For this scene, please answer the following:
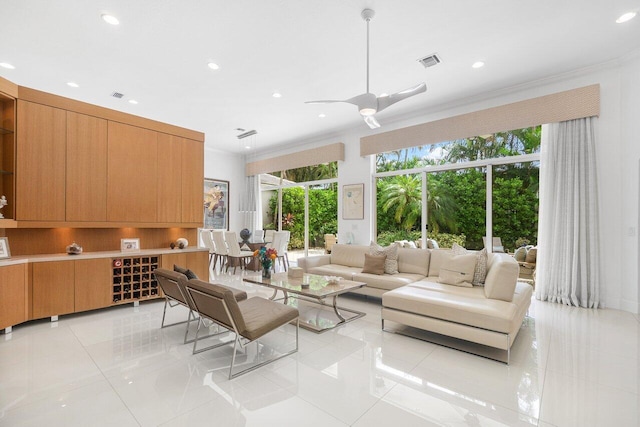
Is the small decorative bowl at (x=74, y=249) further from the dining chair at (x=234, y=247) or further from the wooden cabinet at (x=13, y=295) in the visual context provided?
the dining chair at (x=234, y=247)

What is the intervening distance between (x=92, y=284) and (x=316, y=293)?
9.91ft

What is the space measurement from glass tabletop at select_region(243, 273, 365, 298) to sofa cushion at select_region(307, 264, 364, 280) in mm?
619

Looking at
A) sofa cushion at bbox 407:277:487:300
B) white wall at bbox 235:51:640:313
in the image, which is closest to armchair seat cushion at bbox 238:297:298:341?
sofa cushion at bbox 407:277:487:300

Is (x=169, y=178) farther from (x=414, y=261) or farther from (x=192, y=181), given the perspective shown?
(x=414, y=261)

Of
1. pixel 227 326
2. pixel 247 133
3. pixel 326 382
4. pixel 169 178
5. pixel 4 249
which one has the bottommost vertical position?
pixel 326 382

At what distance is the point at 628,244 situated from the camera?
4.16 metres

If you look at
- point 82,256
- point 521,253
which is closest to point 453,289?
point 521,253

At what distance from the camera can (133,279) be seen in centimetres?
439

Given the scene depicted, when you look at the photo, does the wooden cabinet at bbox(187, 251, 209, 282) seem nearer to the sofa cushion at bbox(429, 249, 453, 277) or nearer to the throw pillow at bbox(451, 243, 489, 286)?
the sofa cushion at bbox(429, 249, 453, 277)

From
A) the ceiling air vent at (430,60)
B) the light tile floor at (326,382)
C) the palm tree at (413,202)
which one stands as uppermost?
the ceiling air vent at (430,60)

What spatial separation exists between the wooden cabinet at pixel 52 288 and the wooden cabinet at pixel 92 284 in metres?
0.05

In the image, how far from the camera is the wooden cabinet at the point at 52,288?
3621 millimetres

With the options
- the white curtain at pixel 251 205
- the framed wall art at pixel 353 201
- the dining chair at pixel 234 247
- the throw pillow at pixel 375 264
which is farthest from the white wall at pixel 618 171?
the white curtain at pixel 251 205

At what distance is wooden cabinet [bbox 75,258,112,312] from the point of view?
3900 mm
